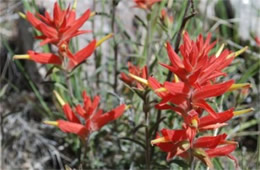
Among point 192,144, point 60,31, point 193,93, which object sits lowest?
point 192,144

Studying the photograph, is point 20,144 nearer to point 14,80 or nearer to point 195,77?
point 14,80

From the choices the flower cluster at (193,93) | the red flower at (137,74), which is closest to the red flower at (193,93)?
the flower cluster at (193,93)

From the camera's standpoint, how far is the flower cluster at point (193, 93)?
126 cm

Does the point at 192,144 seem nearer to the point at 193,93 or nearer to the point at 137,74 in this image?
the point at 193,93

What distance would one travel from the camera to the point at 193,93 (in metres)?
1.31

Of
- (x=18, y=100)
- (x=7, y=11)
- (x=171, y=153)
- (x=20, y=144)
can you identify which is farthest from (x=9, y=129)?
(x=171, y=153)

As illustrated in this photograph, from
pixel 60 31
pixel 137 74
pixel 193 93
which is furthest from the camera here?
pixel 137 74

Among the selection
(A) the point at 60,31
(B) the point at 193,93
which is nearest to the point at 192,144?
(B) the point at 193,93

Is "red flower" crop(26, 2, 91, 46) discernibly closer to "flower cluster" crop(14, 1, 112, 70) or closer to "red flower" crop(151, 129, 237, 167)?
"flower cluster" crop(14, 1, 112, 70)

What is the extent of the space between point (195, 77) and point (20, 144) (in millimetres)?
1369

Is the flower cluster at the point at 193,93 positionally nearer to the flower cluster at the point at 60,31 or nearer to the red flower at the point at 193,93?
the red flower at the point at 193,93

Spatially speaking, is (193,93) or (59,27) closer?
(193,93)

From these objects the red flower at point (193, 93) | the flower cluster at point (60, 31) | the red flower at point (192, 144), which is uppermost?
the flower cluster at point (60, 31)

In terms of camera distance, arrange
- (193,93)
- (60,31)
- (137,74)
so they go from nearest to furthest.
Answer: (193,93), (60,31), (137,74)
